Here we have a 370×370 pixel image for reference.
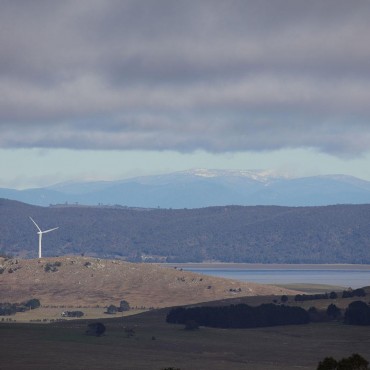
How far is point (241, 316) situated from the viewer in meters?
134

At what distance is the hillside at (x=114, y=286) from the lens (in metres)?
177

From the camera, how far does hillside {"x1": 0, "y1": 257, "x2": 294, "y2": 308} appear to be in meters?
177

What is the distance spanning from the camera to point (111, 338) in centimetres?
11650

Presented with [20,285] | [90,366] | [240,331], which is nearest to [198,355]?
[90,366]

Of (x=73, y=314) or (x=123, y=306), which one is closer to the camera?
(x=73, y=314)

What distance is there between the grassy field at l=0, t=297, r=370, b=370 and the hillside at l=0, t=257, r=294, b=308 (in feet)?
137

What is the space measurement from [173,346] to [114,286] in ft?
256

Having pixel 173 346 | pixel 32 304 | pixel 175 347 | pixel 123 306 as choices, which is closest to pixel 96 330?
pixel 173 346

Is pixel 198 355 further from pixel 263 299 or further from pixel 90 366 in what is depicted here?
pixel 263 299

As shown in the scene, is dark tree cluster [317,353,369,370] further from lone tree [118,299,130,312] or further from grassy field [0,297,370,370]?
lone tree [118,299,130,312]

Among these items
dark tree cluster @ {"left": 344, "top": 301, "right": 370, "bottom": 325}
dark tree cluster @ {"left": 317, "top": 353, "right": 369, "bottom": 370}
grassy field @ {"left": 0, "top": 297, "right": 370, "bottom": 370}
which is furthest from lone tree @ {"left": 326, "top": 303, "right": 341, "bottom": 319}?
dark tree cluster @ {"left": 317, "top": 353, "right": 369, "bottom": 370}

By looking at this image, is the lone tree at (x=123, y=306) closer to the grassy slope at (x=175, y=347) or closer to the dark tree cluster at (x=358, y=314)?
the grassy slope at (x=175, y=347)

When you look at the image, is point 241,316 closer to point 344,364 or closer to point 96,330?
point 96,330

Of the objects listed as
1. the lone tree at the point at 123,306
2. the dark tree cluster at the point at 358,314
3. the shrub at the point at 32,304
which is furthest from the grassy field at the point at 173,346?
the shrub at the point at 32,304
